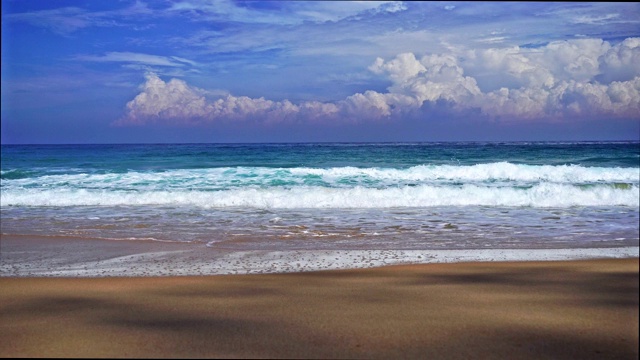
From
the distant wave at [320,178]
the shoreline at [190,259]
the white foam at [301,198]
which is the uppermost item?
the distant wave at [320,178]

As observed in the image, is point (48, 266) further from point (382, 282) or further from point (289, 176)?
point (289, 176)

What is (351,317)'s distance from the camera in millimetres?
2688

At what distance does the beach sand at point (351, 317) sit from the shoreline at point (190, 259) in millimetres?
1034

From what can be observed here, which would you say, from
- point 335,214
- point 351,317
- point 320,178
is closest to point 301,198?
point 335,214

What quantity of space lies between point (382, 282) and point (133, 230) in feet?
17.6

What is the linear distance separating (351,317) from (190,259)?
141 inches

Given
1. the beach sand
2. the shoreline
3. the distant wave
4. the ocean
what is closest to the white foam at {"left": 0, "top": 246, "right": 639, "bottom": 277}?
the shoreline

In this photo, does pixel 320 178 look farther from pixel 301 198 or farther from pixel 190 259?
pixel 190 259

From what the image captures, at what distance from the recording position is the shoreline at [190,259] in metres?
5.16

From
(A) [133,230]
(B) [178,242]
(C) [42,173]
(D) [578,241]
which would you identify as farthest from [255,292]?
(C) [42,173]

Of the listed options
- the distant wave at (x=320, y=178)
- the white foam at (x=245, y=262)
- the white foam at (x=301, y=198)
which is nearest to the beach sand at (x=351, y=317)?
the white foam at (x=245, y=262)

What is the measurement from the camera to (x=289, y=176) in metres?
18.4

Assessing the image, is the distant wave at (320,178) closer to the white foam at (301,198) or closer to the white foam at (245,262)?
the white foam at (301,198)

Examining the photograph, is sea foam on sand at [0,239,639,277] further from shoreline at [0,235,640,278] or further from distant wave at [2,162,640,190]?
distant wave at [2,162,640,190]
